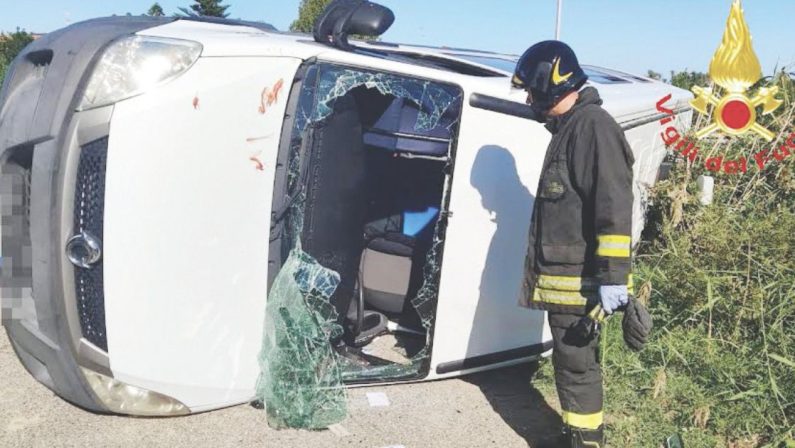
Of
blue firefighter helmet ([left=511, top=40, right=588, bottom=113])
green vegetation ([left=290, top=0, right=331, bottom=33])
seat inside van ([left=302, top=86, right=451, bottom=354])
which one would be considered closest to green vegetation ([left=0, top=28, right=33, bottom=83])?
green vegetation ([left=290, top=0, right=331, bottom=33])

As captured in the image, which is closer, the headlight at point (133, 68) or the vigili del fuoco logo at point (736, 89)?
the headlight at point (133, 68)

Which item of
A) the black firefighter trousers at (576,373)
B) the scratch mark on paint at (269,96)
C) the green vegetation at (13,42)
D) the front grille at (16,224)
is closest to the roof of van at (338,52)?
the scratch mark on paint at (269,96)

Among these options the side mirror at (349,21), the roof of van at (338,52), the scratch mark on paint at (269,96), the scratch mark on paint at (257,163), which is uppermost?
the side mirror at (349,21)

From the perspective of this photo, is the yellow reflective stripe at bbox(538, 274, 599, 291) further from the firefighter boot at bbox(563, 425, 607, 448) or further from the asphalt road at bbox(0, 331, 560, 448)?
the asphalt road at bbox(0, 331, 560, 448)

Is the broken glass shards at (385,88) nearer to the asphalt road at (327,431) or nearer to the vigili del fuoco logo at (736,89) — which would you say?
the asphalt road at (327,431)

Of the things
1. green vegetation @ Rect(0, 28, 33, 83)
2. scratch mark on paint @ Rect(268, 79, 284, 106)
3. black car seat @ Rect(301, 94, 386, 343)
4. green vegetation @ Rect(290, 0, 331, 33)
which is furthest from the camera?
green vegetation @ Rect(290, 0, 331, 33)

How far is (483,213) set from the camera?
10.4 ft

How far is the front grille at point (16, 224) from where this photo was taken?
8.73ft

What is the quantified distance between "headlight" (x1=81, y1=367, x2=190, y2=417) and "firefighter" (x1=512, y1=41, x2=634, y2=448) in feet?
4.91

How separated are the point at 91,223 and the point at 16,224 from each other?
1.30 feet

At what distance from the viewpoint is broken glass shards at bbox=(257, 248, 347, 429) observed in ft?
9.62

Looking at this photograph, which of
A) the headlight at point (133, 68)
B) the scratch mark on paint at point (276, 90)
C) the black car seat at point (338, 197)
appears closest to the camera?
the headlight at point (133, 68)

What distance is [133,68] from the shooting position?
2.50m

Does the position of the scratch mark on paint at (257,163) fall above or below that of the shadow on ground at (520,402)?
above
